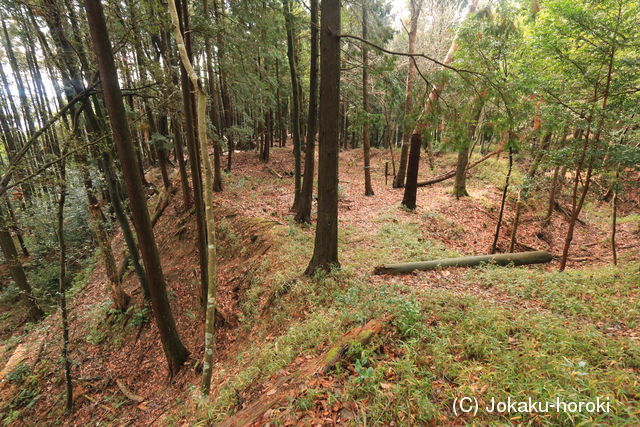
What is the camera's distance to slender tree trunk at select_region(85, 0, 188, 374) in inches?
149

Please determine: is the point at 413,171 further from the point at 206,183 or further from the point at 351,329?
the point at 206,183

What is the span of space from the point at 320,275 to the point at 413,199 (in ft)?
25.0

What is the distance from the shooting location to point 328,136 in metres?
5.36

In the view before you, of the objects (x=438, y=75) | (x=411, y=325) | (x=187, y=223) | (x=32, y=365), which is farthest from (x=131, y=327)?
(x=438, y=75)

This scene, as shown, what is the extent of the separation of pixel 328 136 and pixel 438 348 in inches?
159

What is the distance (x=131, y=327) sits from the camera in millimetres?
8172

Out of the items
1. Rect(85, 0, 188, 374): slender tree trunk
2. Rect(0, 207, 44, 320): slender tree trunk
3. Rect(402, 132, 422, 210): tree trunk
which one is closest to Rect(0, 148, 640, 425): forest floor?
Rect(402, 132, 422, 210): tree trunk

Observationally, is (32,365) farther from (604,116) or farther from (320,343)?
(604,116)

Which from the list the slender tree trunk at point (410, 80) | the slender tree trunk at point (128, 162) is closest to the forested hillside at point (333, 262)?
the slender tree trunk at point (128, 162)

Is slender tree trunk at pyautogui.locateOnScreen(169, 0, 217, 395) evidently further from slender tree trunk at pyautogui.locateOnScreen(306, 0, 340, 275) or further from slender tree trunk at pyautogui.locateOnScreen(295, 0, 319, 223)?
slender tree trunk at pyautogui.locateOnScreen(295, 0, 319, 223)

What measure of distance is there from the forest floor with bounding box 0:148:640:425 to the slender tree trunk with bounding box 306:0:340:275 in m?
0.63

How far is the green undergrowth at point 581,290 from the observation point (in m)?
4.47

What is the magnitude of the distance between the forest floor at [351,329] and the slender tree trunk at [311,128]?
1.03 m

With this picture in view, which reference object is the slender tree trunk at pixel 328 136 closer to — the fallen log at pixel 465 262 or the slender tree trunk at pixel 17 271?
the fallen log at pixel 465 262
